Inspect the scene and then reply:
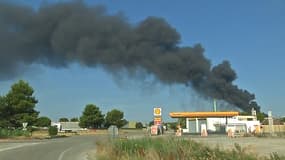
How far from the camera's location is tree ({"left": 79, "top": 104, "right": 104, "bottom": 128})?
117625mm

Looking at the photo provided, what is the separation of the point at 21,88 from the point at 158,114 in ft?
133

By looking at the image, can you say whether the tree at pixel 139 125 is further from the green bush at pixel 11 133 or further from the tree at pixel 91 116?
the green bush at pixel 11 133

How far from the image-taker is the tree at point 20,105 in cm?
7312

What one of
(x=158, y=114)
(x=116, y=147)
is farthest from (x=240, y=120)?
(x=116, y=147)

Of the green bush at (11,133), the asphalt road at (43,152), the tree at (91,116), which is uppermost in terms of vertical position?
the tree at (91,116)

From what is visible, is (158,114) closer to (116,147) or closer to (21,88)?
(116,147)

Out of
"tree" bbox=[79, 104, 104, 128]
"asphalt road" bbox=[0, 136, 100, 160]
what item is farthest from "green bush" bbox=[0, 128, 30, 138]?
"tree" bbox=[79, 104, 104, 128]

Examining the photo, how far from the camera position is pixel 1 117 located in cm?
7500

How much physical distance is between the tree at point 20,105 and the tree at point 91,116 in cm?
4251

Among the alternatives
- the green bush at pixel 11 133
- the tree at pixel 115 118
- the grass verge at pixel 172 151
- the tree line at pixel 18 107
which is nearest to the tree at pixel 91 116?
the tree at pixel 115 118

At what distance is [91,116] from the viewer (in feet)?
386

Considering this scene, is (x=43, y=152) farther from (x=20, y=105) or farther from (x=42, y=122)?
(x=42, y=122)

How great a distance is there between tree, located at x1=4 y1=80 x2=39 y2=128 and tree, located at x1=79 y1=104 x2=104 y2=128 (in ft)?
139

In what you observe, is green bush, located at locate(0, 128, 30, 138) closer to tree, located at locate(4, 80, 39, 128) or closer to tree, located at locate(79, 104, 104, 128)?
tree, located at locate(4, 80, 39, 128)
